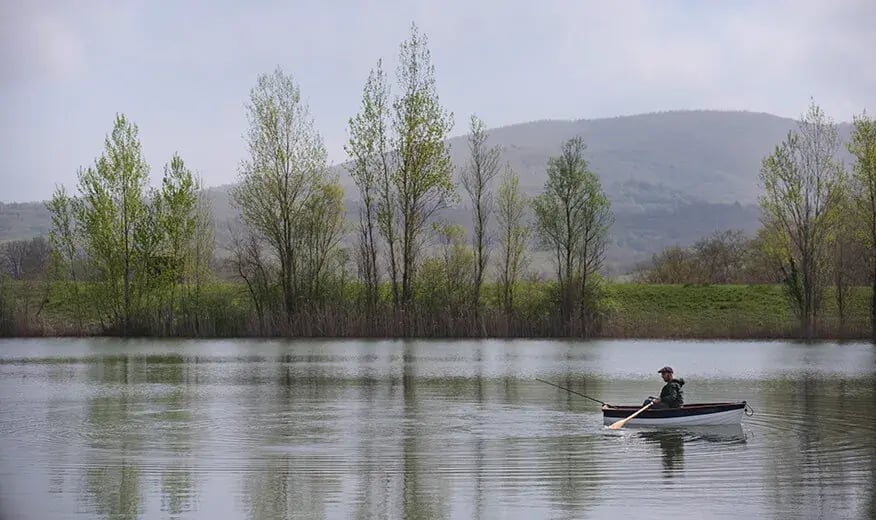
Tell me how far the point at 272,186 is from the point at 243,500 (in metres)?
43.6

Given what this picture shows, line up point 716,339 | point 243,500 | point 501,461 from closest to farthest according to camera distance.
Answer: point 243,500, point 501,461, point 716,339

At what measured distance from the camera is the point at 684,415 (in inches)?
811

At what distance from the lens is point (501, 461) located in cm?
1672

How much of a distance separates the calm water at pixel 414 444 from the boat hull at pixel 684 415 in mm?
220

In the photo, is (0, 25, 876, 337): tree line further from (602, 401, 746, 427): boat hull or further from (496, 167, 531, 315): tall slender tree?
(602, 401, 746, 427): boat hull

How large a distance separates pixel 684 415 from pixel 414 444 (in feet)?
17.7

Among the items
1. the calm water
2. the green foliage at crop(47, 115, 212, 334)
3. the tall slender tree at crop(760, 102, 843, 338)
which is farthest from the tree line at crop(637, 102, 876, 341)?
the green foliage at crop(47, 115, 212, 334)

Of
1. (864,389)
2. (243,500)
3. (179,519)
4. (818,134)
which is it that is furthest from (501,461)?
(818,134)

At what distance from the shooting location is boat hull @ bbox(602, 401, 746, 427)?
20.4m

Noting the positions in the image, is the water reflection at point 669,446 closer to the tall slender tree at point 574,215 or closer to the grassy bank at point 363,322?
the grassy bank at point 363,322

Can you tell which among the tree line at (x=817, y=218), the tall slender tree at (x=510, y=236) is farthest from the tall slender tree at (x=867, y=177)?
the tall slender tree at (x=510, y=236)

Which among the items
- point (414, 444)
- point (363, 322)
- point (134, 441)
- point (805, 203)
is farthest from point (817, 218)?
point (134, 441)

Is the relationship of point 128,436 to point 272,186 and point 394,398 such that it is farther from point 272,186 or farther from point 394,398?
point 272,186

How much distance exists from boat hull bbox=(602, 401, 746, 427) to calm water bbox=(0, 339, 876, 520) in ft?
0.72
